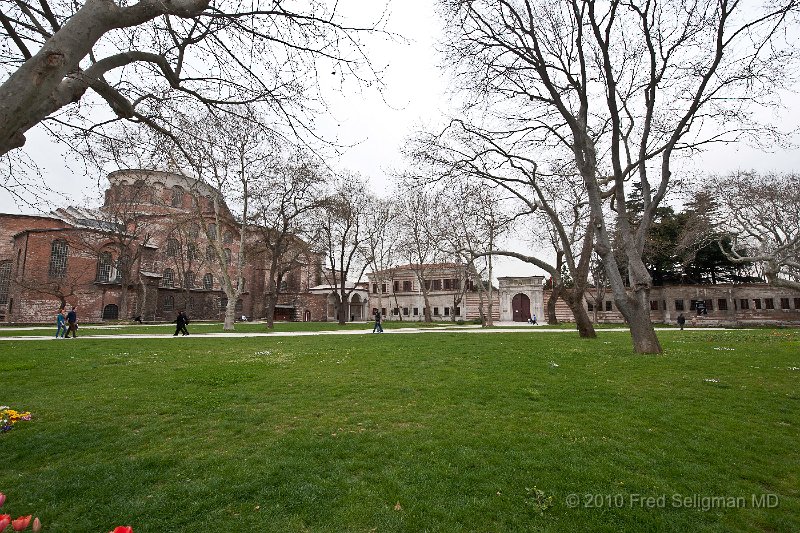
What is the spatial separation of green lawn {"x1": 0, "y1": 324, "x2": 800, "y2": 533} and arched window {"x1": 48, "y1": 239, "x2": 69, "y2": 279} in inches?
1678

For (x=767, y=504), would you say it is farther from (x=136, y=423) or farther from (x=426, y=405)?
(x=136, y=423)

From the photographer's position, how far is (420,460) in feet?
15.7

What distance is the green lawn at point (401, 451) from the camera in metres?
3.66

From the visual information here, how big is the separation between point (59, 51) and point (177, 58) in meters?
2.95

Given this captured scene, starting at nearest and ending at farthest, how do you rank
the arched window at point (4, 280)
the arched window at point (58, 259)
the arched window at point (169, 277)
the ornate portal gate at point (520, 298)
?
the arched window at point (58, 259)
the arched window at point (4, 280)
the arched window at point (169, 277)
the ornate portal gate at point (520, 298)

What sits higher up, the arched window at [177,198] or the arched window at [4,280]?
the arched window at [177,198]

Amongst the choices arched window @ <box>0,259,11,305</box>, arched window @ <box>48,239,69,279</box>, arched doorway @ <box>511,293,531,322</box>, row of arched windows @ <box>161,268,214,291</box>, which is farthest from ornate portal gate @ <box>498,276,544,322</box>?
arched window @ <box>0,259,11,305</box>

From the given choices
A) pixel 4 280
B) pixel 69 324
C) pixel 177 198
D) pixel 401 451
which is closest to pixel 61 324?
pixel 69 324

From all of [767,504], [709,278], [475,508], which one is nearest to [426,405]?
[475,508]

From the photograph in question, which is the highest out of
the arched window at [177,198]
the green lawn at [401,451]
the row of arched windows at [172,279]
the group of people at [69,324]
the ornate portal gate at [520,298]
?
the arched window at [177,198]

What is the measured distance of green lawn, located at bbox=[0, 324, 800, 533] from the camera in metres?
3.66

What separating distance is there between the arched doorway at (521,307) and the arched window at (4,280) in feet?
201

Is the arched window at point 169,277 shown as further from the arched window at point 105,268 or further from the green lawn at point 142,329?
the green lawn at point 142,329

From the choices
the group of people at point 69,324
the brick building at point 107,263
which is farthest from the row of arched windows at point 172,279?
the group of people at point 69,324
